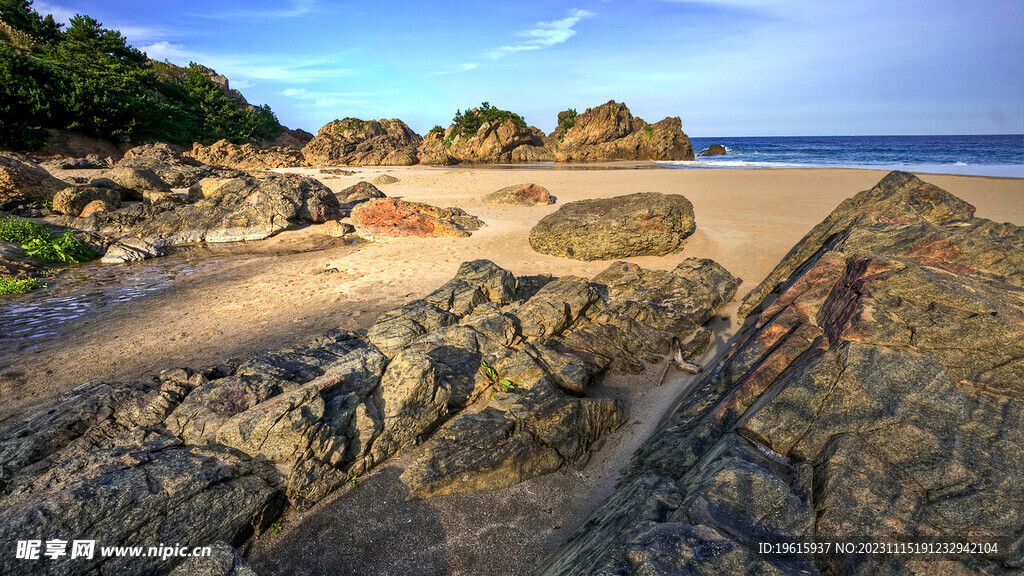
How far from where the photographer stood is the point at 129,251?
38.3ft

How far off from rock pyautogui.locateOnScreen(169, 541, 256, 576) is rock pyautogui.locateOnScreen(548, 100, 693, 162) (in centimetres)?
5034

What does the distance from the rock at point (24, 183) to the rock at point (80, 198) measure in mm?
757

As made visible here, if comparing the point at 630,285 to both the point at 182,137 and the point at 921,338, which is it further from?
the point at 182,137

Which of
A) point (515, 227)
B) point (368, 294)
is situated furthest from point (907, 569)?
point (515, 227)

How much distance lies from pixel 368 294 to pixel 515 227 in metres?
7.05

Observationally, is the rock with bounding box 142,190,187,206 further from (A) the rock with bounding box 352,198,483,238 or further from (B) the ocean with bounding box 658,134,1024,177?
(B) the ocean with bounding box 658,134,1024,177

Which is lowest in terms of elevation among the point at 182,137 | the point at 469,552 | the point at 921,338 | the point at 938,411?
the point at 469,552

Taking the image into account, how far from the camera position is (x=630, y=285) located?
8.02 metres

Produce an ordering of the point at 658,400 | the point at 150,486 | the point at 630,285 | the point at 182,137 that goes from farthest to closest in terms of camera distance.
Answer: the point at 182,137, the point at 630,285, the point at 658,400, the point at 150,486

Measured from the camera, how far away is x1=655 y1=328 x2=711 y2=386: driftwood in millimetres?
6078

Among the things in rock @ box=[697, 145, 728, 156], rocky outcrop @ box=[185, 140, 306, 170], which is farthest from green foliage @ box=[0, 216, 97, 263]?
rock @ box=[697, 145, 728, 156]

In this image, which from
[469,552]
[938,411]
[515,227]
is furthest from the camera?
[515,227]

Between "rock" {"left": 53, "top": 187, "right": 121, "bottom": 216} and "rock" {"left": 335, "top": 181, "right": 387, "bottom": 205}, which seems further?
"rock" {"left": 335, "top": 181, "right": 387, "bottom": 205}

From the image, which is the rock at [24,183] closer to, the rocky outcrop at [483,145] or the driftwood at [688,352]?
the driftwood at [688,352]
